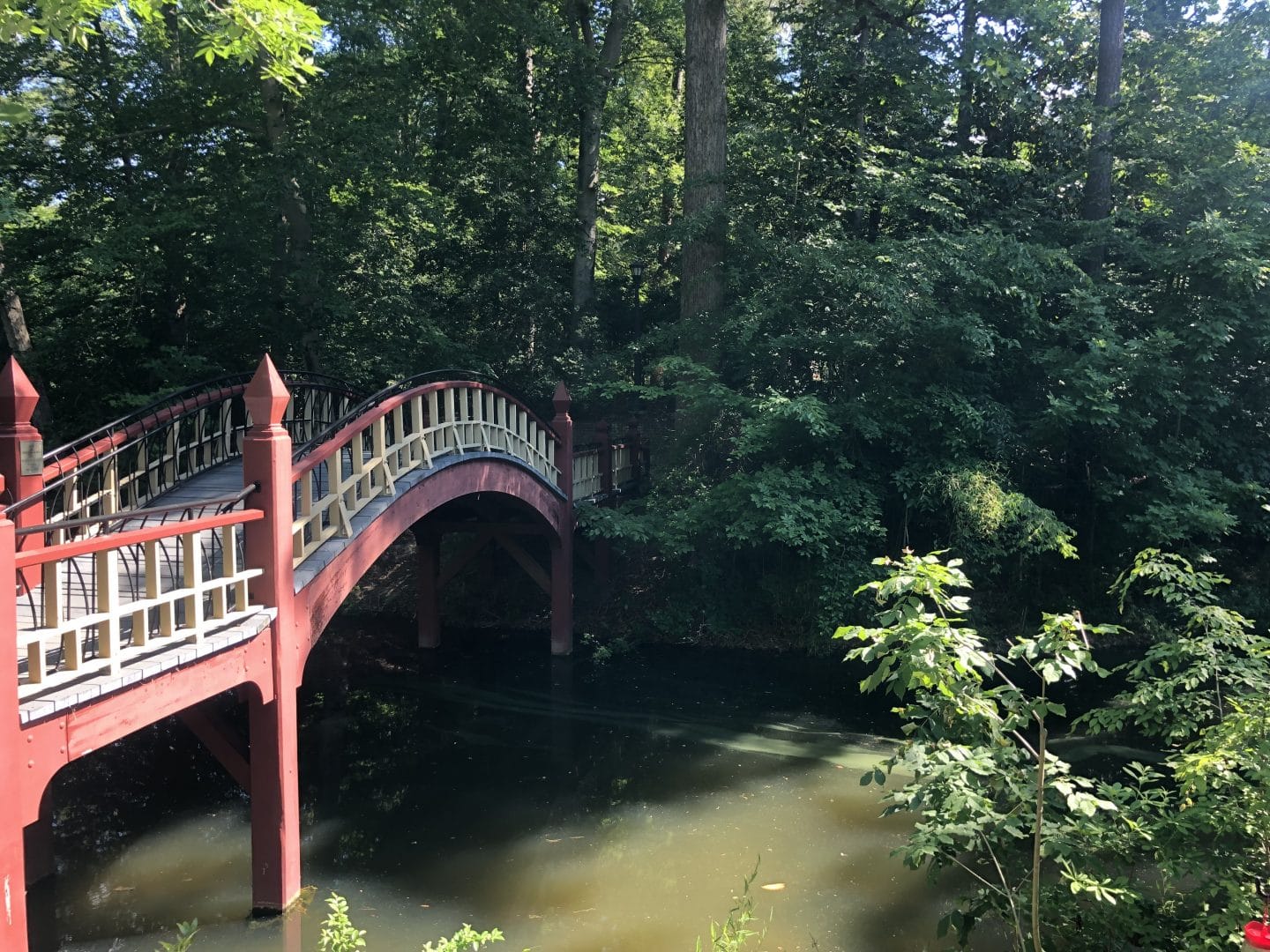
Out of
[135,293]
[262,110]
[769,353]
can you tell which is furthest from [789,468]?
[135,293]

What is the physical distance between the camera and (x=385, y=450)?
24.5 ft

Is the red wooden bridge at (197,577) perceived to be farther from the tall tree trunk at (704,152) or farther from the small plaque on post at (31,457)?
the tall tree trunk at (704,152)

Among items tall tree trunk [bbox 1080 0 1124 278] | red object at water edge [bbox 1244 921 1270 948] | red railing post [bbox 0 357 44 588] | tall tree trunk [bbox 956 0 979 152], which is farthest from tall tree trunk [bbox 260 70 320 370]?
red object at water edge [bbox 1244 921 1270 948]

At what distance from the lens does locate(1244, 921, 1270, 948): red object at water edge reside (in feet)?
8.53

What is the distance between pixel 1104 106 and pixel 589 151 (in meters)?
8.30

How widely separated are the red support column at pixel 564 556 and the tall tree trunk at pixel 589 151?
4736 mm

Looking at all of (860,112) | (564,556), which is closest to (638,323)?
(860,112)

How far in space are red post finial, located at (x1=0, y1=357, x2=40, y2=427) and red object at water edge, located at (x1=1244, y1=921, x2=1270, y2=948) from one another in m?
6.68

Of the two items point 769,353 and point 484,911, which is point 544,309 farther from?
point 484,911

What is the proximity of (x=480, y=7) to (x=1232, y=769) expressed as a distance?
1519 centimetres

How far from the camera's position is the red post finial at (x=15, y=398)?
5789 mm

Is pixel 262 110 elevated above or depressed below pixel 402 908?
above

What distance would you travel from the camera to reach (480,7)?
14977 millimetres

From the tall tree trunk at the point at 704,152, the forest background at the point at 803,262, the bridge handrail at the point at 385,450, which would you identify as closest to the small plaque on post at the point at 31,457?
the bridge handrail at the point at 385,450
